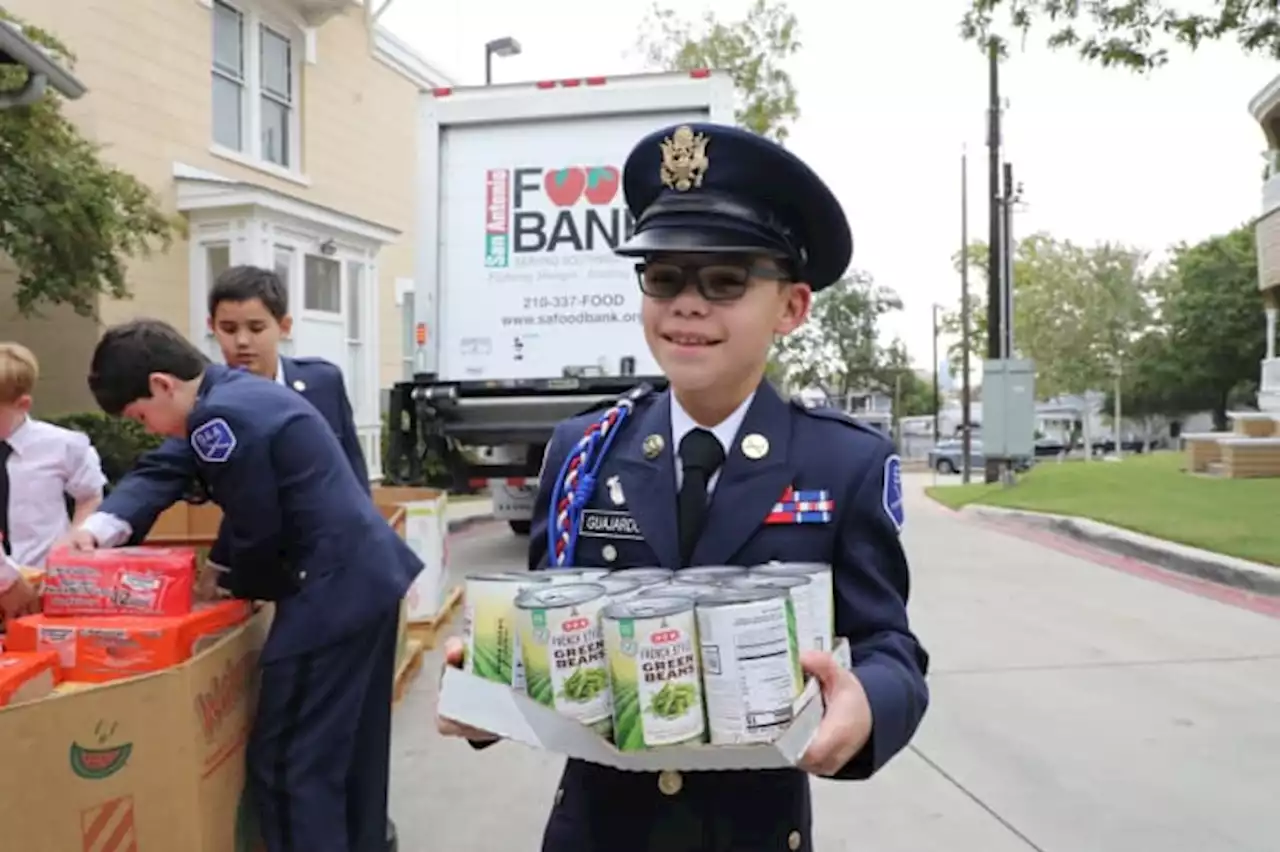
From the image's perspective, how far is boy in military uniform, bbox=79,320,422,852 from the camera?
9.84ft

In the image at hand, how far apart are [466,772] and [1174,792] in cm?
279

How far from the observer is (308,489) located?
10.3 feet

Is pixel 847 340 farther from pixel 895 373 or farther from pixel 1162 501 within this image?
pixel 1162 501

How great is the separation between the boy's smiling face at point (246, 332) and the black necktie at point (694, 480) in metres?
2.86

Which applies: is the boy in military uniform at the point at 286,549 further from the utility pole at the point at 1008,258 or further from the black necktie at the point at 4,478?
the utility pole at the point at 1008,258

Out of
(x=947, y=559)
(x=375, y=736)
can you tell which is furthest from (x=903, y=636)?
(x=947, y=559)

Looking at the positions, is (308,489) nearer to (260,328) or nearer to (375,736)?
(375,736)

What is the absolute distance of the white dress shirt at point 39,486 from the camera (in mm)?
4152

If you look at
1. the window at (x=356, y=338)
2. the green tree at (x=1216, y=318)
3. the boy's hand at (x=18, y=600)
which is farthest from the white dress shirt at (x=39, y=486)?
the green tree at (x=1216, y=318)

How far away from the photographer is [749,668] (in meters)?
1.34

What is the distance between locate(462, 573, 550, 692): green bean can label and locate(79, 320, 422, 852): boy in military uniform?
1618 millimetres

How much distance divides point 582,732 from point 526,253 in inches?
330

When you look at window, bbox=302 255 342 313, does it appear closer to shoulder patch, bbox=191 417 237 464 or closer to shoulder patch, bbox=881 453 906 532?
shoulder patch, bbox=191 417 237 464

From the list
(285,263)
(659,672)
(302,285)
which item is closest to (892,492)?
(659,672)
